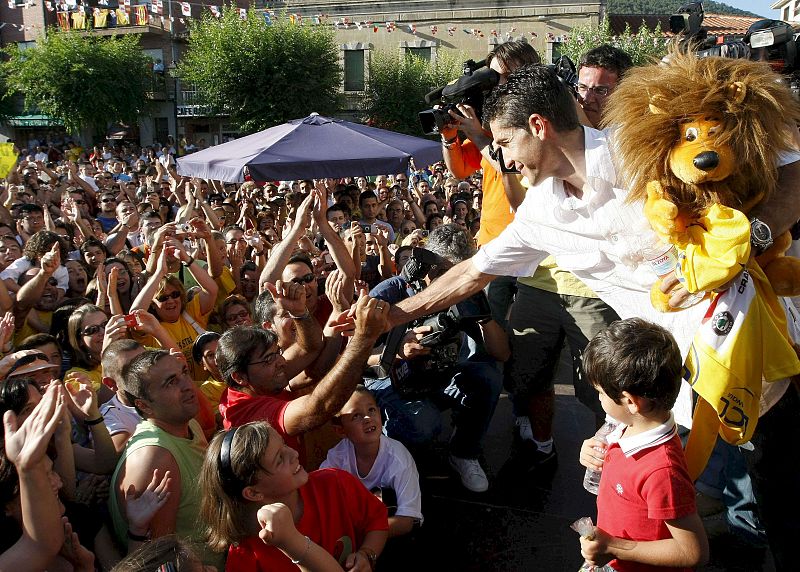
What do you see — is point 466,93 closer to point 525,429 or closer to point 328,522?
point 525,429

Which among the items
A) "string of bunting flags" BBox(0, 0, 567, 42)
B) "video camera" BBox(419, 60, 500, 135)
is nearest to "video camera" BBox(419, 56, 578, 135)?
"video camera" BBox(419, 60, 500, 135)

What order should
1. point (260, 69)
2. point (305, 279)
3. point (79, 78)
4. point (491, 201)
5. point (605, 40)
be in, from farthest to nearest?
point (79, 78) < point (260, 69) < point (605, 40) < point (491, 201) < point (305, 279)

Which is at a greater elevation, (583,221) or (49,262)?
(583,221)

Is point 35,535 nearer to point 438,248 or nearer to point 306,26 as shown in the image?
A: point 438,248

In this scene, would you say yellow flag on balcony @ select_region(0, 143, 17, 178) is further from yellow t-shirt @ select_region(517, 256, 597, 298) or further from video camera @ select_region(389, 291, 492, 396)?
yellow t-shirt @ select_region(517, 256, 597, 298)

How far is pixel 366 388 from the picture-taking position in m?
3.26

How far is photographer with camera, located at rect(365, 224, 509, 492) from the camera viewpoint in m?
3.37

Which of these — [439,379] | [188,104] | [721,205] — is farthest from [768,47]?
[188,104]

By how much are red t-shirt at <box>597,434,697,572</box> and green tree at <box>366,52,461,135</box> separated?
81.3 feet

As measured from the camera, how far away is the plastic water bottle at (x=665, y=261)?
82.3 inches

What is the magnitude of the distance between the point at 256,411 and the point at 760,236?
189cm

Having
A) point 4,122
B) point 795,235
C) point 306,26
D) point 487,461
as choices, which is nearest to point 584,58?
point 795,235

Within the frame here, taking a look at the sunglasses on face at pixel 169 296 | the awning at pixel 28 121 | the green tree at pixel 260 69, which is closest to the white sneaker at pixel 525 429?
the sunglasses on face at pixel 169 296

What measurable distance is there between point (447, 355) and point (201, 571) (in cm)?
202
